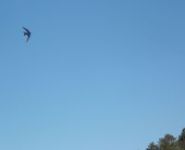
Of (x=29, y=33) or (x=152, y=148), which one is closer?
(x=29, y=33)

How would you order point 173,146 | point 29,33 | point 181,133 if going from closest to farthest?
1. point 29,33
2. point 173,146
3. point 181,133

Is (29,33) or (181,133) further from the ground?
(181,133)

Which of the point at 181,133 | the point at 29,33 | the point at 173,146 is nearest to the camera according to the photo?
the point at 29,33

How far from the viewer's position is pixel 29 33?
33625 mm

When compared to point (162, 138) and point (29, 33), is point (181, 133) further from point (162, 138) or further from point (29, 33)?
point (29, 33)

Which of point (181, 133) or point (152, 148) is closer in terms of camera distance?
point (152, 148)

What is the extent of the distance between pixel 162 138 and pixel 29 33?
1787 inches

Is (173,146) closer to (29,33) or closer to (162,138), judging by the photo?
(162,138)

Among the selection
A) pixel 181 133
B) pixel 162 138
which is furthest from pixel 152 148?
pixel 181 133

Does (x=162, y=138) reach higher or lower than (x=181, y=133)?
lower

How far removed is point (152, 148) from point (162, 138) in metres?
2.60

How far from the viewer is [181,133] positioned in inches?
Answer: 4385

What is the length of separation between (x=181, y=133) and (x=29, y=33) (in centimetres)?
8583

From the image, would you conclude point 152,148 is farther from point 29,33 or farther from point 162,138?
point 29,33
